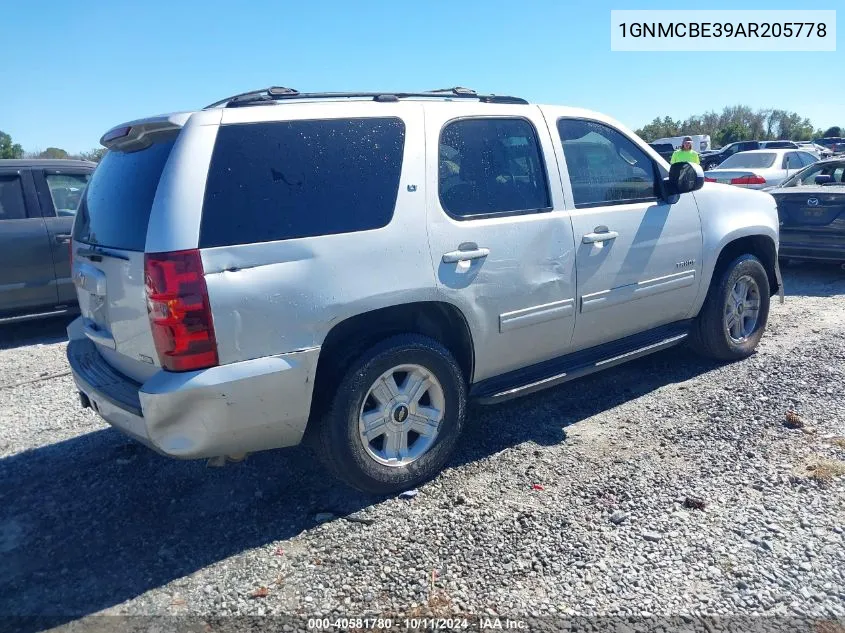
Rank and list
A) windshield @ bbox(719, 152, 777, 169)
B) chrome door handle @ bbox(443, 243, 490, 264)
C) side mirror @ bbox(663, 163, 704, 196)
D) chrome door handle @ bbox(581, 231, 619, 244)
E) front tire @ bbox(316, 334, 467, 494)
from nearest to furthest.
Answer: front tire @ bbox(316, 334, 467, 494) → chrome door handle @ bbox(443, 243, 490, 264) → chrome door handle @ bbox(581, 231, 619, 244) → side mirror @ bbox(663, 163, 704, 196) → windshield @ bbox(719, 152, 777, 169)

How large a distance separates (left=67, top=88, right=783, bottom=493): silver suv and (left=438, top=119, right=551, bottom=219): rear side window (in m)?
0.01

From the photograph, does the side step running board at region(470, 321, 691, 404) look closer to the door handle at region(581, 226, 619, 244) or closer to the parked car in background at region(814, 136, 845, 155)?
the door handle at region(581, 226, 619, 244)

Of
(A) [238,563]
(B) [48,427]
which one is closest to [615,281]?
(A) [238,563]

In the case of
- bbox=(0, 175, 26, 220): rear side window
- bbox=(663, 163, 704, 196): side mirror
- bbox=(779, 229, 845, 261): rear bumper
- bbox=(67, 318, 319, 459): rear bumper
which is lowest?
bbox=(779, 229, 845, 261): rear bumper

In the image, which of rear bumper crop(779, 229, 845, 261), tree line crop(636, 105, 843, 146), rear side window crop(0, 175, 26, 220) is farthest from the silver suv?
A: tree line crop(636, 105, 843, 146)

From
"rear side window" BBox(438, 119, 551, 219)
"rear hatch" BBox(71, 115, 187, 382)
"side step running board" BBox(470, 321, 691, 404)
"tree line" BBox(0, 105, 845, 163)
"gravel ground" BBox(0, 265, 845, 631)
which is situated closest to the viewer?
"gravel ground" BBox(0, 265, 845, 631)

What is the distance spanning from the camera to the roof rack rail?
3330mm

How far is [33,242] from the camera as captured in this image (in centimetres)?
686

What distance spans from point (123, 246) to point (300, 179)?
88cm

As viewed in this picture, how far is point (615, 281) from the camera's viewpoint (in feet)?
14.4

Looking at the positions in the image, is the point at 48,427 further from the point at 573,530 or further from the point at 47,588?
the point at 573,530

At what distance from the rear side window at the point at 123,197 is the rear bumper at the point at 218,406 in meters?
0.66

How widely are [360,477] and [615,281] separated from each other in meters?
2.09

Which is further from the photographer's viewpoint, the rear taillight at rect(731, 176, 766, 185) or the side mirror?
the rear taillight at rect(731, 176, 766, 185)
